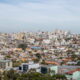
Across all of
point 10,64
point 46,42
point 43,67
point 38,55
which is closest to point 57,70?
point 43,67

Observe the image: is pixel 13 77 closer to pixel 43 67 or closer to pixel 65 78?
pixel 65 78

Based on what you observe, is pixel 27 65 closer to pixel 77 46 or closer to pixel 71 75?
pixel 71 75

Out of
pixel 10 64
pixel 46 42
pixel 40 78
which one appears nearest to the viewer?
pixel 40 78

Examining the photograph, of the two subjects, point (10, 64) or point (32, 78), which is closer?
point (32, 78)

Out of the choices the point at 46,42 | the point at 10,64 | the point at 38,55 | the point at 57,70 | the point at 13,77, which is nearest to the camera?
the point at 13,77

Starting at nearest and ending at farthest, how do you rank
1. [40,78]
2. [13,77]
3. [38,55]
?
1. [40,78]
2. [13,77]
3. [38,55]

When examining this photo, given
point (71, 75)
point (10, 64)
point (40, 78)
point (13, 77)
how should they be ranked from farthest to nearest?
point (10, 64) → point (71, 75) → point (13, 77) → point (40, 78)

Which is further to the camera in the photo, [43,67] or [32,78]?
[43,67]

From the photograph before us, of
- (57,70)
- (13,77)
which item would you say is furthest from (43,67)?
(13,77)

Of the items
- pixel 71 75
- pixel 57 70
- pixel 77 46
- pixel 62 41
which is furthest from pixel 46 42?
pixel 71 75
